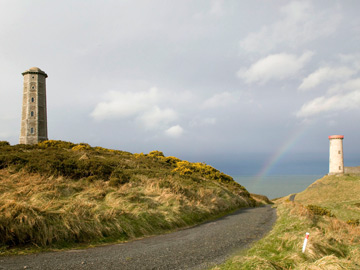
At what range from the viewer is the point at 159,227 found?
36.3 ft

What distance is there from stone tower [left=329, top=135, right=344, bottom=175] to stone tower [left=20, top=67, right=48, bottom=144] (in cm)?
6222

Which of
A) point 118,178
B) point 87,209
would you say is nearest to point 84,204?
point 87,209

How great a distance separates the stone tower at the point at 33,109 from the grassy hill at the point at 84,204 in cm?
2402

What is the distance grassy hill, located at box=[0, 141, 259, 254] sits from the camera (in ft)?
25.8

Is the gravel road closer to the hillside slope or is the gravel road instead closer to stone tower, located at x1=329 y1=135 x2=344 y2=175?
the hillside slope

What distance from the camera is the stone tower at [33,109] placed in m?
36.5

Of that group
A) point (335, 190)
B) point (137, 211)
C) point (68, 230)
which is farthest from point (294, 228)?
point (335, 190)

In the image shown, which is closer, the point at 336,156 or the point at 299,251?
the point at 299,251

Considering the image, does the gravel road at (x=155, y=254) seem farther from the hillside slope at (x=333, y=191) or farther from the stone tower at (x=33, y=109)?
the stone tower at (x=33, y=109)

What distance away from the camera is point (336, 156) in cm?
5850

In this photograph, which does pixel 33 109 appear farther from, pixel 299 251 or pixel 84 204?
pixel 299 251

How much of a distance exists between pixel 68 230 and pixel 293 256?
7.34 m

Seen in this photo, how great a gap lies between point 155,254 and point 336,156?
63975mm

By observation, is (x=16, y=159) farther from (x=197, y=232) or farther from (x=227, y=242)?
(x=227, y=242)
